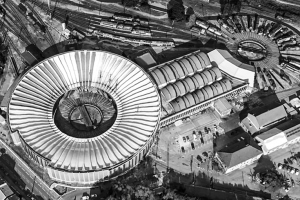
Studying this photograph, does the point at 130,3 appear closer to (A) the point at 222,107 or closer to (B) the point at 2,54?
(B) the point at 2,54

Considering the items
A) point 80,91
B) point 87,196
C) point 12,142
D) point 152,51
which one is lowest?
point 87,196

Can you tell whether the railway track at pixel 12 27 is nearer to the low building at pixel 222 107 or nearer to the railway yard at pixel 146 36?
the railway yard at pixel 146 36

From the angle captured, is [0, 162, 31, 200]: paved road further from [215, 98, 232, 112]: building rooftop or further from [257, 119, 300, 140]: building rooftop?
[257, 119, 300, 140]: building rooftop

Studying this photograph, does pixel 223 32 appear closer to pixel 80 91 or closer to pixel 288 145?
pixel 288 145

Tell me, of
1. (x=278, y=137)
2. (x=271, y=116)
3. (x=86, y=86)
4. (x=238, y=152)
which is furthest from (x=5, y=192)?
(x=271, y=116)

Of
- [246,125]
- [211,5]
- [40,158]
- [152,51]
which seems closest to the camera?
[40,158]

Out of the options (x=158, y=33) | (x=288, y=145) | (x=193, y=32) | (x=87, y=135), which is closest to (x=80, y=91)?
(x=87, y=135)

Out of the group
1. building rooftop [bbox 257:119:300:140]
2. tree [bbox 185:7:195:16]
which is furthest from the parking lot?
tree [bbox 185:7:195:16]
